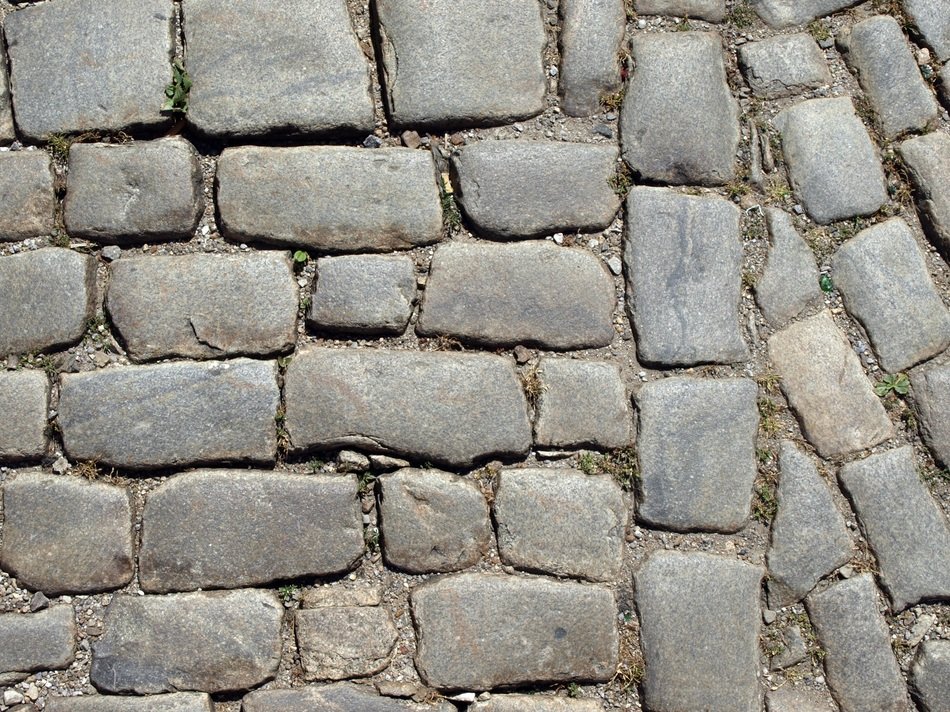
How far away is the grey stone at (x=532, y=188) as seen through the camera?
2.40 meters

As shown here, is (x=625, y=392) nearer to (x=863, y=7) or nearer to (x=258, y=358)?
(x=258, y=358)

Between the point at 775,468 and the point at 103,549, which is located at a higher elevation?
the point at 775,468

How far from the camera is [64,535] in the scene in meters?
2.23

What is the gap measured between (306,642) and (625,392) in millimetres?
998

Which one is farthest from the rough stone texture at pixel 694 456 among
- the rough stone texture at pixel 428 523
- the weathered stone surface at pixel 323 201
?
the weathered stone surface at pixel 323 201

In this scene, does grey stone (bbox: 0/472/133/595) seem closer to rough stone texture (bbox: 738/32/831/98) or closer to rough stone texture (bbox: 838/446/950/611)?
rough stone texture (bbox: 838/446/950/611)

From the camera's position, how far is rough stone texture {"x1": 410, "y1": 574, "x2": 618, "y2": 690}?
7.38 ft

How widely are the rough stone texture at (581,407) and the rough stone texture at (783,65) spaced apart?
934mm

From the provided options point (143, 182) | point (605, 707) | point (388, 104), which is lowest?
point (605, 707)

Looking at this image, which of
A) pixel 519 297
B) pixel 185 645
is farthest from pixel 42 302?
pixel 519 297

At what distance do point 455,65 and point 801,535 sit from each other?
4.93 feet

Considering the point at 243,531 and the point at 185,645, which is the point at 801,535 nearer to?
the point at 243,531

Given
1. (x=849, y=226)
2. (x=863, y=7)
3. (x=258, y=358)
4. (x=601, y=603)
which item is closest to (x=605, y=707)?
(x=601, y=603)

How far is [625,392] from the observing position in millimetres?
2373
